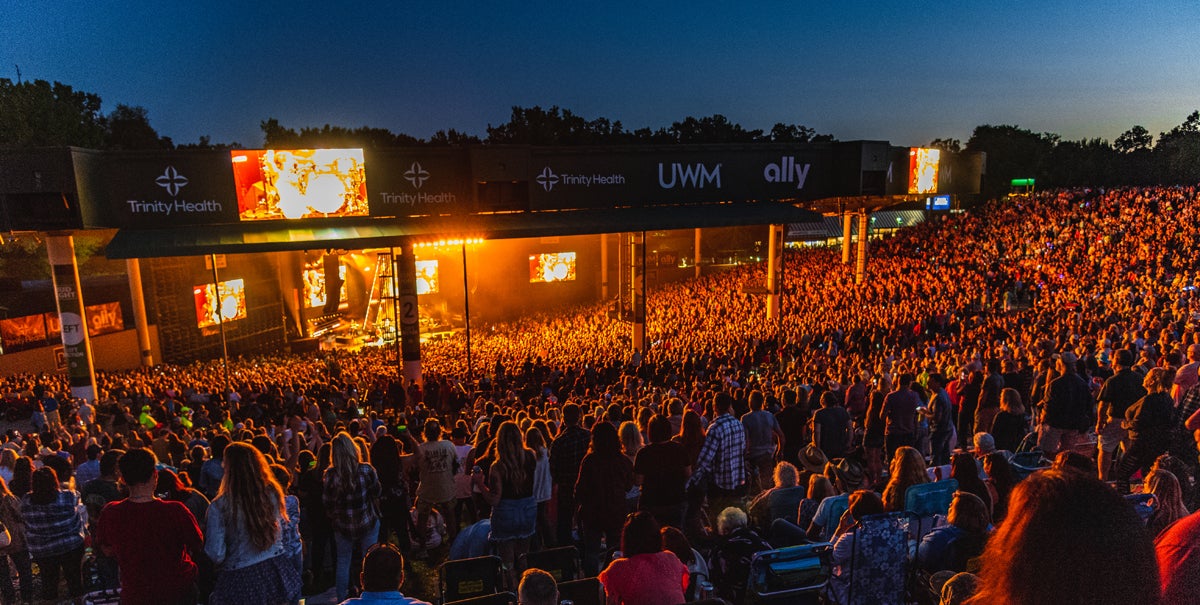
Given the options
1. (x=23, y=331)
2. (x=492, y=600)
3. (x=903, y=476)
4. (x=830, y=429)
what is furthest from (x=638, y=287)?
(x=23, y=331)

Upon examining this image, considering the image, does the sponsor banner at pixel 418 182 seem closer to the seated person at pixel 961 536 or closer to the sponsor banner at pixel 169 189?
the sponsor banner at pixel 169 189

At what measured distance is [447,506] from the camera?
21.4 ft

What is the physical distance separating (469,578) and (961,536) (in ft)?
10.9

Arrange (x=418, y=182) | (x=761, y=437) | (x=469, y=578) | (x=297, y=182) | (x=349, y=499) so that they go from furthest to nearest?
(x=418, y=182)
(x=297, y=182)
(x=761, y=437)
(x=349, y=499)
(x=469, y=578)

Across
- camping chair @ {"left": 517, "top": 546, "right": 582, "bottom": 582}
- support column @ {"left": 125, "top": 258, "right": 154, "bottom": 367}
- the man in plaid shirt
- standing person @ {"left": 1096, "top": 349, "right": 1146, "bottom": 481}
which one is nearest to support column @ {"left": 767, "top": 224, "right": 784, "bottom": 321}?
standing person @ {"left": 1096, "top": 349, "right": 1146, "bottom": 481}

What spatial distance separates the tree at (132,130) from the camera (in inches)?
2042

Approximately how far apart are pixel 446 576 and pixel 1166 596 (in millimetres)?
3762

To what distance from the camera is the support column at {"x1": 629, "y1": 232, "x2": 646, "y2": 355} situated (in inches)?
778

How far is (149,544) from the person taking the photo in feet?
12.4

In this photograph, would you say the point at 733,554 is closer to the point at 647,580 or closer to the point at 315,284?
the point at 647,580

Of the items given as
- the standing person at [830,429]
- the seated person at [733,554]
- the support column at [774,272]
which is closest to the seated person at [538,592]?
the seated person at [733,554]

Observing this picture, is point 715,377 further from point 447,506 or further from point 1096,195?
point 1096,195

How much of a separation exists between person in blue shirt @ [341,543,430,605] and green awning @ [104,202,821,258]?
43.1 ft

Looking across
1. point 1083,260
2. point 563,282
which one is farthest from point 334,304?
point 1083,260
